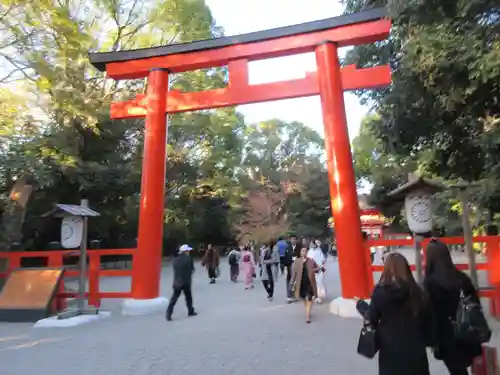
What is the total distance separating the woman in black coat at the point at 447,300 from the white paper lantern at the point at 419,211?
4011 millimetres

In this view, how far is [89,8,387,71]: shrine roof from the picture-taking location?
9.52 metres

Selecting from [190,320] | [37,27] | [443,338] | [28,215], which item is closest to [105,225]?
[28,215]

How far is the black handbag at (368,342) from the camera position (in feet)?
10.1

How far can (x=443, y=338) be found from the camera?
139 inches

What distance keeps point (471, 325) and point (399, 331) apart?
0.86 meters

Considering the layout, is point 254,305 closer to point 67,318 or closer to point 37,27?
point 67,318

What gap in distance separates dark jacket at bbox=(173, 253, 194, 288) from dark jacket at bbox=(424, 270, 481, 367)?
6157 mm

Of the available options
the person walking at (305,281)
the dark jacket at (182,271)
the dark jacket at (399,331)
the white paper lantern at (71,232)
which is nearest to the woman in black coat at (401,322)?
the dark jacket at (399,331)

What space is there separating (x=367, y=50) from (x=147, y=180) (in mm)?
6268

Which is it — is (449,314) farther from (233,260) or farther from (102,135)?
(102,135)

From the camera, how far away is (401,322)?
9.92 feet

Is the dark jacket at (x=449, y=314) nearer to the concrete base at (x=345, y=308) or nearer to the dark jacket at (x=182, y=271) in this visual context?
the concrete base at (x=345, y=308)

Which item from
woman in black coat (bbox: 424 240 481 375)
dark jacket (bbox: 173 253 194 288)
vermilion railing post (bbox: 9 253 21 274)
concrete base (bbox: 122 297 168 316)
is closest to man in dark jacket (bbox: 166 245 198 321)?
dark jacket (bbox: 173 253 194 288)

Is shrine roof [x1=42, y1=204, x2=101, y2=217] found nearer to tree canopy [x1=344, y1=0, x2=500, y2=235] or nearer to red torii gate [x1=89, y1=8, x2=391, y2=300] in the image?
red torii gate [x1=89, y1=8, x2=391, y2=300]
